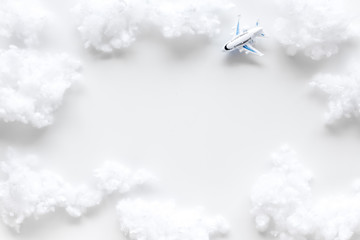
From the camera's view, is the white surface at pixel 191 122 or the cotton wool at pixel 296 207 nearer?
the cotton wool at pixel 296 207

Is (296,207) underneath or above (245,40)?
underneath

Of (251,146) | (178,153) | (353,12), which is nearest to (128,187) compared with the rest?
(178,153)

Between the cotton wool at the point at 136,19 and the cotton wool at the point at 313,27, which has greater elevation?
the cotton wool at the point at 136,19

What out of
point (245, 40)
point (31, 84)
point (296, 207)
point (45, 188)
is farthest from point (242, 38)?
point (45, 188)

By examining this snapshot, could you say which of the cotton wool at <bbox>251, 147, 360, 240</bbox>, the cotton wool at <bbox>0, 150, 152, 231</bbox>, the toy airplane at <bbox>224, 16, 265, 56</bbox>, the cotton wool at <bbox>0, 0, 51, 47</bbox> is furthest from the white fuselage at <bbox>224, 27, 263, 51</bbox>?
the cotton wool at <bbox>0, 0, 51, 47</bbox>

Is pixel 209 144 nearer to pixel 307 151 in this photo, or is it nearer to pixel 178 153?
pixel 178 153

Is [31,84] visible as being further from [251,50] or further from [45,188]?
[251,50]

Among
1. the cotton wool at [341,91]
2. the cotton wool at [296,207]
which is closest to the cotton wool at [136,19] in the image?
the cotton wool at [341,91]

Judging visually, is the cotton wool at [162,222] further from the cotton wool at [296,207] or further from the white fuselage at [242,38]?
the white fuselage at [242,38]
